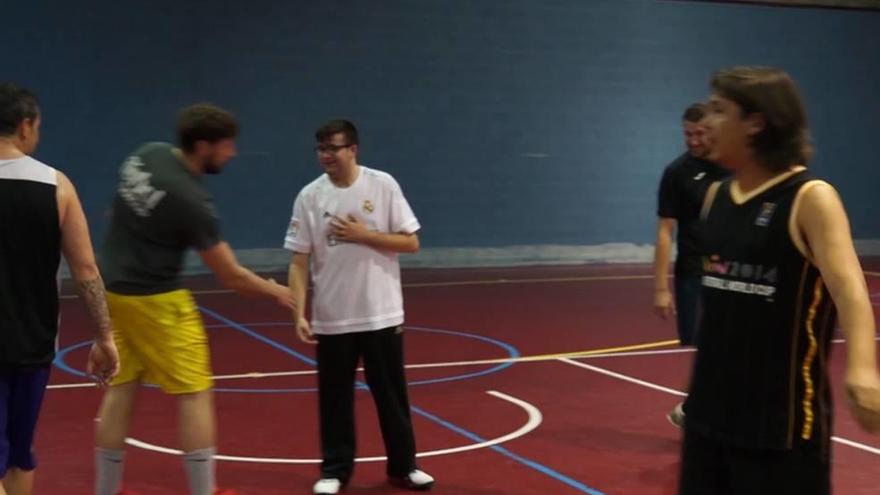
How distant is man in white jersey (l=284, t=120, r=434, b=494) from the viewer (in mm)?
5461

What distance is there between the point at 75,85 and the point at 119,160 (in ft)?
3.72

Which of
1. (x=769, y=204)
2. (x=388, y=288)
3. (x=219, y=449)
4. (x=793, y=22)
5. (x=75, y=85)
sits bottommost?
(x=219, y=449)

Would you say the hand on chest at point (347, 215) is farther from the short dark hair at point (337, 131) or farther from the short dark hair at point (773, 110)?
the short dark hair at point (773, 110)

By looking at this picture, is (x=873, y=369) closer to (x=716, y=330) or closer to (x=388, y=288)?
(x=716, y=330)

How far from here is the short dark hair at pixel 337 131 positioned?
539cm

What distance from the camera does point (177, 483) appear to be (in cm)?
561

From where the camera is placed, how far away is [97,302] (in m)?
4.19

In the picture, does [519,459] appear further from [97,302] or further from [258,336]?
[258,336]

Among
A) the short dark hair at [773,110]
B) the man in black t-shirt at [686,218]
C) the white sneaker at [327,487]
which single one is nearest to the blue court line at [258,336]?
the man in black t-shirt at [686,218]

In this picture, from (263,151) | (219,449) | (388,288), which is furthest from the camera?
(263,151)

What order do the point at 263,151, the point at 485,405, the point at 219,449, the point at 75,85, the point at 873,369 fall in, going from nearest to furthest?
the point at 873,369 < the point at 219,449 < the point at 485,405 < the point at 75,85 < the point at 263,151

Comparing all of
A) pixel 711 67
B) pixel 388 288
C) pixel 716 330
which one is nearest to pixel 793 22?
pixel 711 67

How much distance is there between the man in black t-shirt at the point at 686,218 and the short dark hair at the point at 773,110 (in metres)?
3.25

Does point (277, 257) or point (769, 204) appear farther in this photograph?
point (277, 257)
